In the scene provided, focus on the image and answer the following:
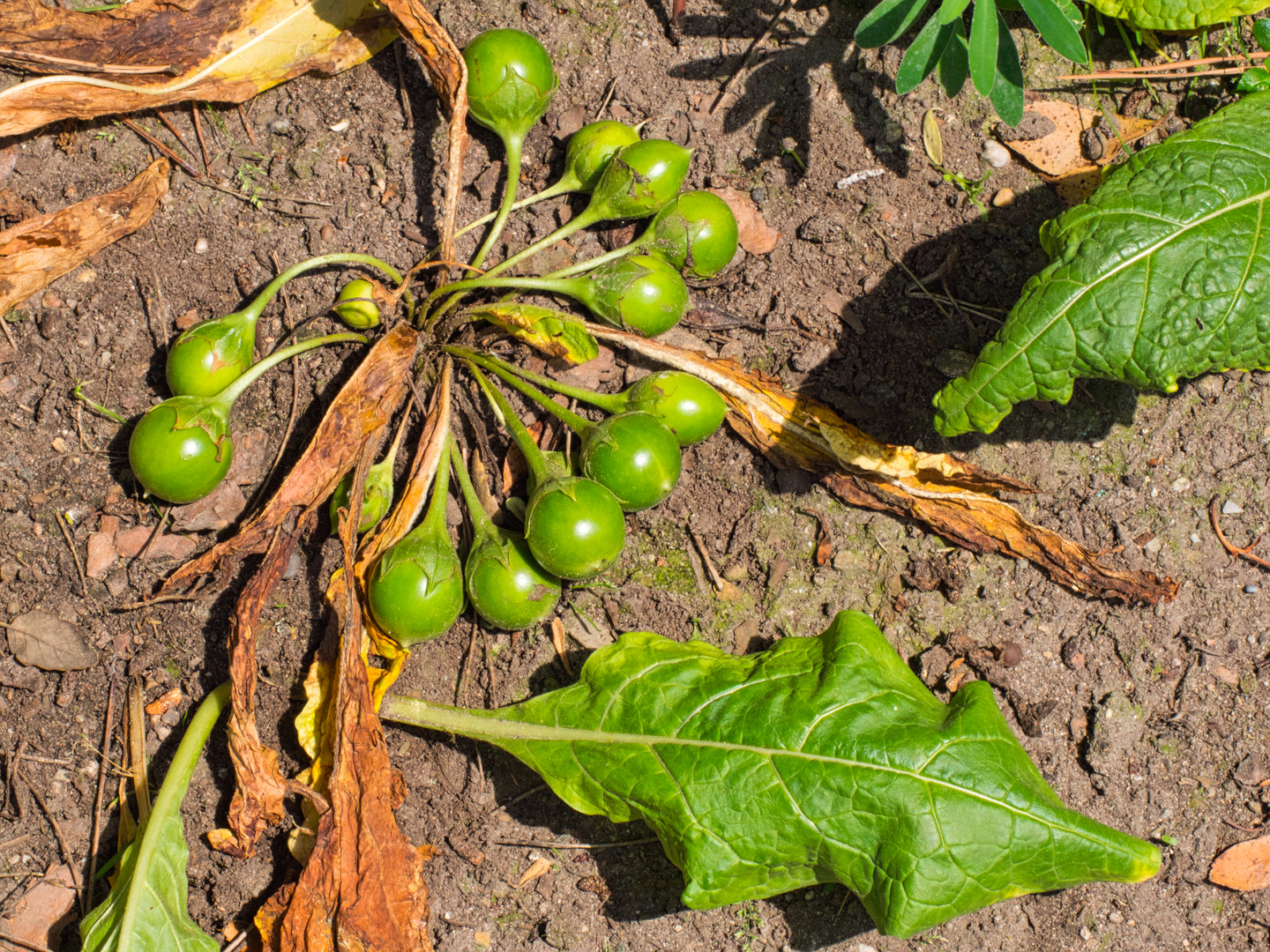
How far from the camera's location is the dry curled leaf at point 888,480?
10.2 feet

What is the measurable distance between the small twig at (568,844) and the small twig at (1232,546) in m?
2.31

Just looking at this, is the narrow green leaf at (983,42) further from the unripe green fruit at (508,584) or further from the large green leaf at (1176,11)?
the unripe green fruit at (508,584)

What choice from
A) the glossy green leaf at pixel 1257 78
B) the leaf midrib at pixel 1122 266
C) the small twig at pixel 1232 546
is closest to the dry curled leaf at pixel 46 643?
the leaf midrib at pixel 1122 266

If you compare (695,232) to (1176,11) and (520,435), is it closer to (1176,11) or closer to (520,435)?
(520,435)

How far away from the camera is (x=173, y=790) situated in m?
2.96

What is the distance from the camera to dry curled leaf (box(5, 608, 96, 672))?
318 cm

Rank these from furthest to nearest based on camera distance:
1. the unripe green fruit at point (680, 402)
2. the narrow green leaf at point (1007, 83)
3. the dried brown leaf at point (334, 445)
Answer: the unripe green fruit at point (680, 402), the dried brown leaf at point (334, 445), the narrow green leaf at point (1007, 83)

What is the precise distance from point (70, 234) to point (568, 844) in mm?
2764

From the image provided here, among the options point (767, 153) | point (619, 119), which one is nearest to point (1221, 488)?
point (767, 153)

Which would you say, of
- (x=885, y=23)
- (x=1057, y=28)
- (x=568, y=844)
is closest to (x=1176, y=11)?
(x=1057, y=28)

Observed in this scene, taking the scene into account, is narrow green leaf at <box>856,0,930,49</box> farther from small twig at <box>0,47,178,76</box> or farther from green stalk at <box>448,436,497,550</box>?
small twig at <box>0,47,178,76</box>

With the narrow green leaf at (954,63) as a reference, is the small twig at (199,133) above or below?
below

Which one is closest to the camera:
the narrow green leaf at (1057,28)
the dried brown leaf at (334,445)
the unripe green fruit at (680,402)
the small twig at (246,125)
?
the narrow green leaf at (1057,28)

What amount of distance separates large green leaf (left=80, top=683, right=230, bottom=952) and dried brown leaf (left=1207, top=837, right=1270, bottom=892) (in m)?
3.51
